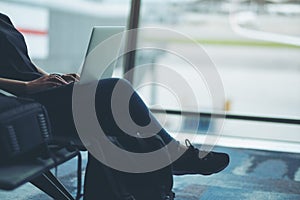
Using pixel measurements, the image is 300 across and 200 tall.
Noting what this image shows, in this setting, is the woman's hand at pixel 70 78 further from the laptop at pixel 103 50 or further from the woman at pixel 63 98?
the laptop at pixel 103 50

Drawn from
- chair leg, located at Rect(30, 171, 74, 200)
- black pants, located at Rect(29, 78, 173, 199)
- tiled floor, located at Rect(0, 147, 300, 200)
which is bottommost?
tiled floor, located at Rect(0, 147, 300, 200)

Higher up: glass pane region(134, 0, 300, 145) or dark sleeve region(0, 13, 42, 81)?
dark sleeve region(0, 13, 42, 81)

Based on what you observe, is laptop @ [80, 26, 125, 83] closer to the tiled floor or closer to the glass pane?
the tiled floor

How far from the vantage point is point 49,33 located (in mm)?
3912

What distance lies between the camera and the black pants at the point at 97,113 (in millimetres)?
1469

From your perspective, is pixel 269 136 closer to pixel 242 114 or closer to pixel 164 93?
pixel 242 114

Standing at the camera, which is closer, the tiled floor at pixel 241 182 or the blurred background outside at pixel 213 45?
the tiled floor at pixel 241 182

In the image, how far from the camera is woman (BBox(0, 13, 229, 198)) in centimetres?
148

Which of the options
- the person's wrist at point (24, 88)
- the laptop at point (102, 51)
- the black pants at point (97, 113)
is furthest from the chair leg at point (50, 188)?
the laptop at point (102, 51)

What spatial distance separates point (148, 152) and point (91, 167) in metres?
0.22

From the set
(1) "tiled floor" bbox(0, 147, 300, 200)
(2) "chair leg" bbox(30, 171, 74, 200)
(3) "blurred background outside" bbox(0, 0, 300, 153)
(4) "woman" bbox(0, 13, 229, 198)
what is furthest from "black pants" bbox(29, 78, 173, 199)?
(3) "blurred background outside" bbox(0, 0, 300, 153)

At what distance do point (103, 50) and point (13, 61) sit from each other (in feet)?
2.00

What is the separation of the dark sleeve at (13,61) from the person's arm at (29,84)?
0.10 meters

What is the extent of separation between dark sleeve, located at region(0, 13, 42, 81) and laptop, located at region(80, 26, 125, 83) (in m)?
0.46
